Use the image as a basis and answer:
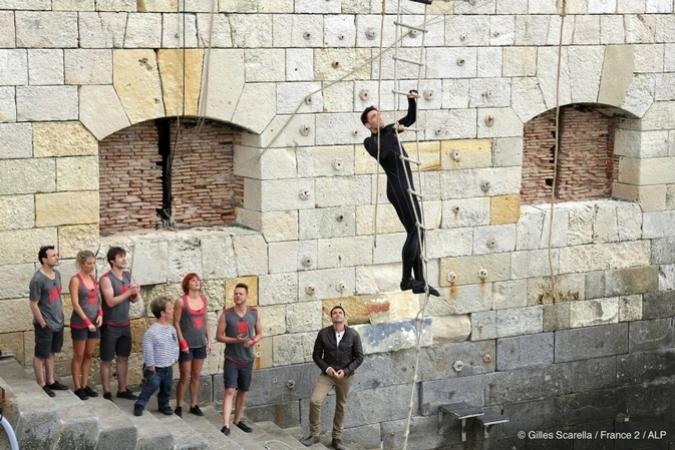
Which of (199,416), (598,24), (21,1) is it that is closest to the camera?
(21,1)

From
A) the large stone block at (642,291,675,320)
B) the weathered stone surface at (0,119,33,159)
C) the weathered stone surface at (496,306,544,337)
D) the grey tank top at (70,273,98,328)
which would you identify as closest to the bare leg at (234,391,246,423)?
the grey tank top at (70,273,98,328)

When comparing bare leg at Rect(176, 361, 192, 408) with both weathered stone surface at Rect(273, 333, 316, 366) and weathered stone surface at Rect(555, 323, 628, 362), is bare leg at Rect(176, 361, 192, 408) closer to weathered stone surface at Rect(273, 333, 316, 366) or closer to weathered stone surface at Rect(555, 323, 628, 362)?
weathered stone surface at Rect(273, 333, 316, 366)

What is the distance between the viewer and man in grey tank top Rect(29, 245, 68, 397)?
36.2ft

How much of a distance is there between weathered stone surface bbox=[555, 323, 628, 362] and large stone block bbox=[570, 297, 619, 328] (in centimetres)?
6

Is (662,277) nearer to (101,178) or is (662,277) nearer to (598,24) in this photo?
(598,24)

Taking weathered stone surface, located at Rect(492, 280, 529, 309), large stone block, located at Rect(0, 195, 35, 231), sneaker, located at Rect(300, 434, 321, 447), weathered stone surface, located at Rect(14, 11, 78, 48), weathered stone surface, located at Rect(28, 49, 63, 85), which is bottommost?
sneaker, located at Rect(300, 434, 321, 447)

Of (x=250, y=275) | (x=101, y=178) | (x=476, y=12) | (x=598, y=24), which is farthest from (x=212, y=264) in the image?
(x=598, y=24)

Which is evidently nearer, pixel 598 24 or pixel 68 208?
pixel 68 208

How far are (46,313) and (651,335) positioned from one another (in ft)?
22.9

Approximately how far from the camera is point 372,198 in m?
13.2

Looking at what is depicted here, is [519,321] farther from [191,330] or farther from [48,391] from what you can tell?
[48,391]

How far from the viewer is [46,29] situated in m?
11.5

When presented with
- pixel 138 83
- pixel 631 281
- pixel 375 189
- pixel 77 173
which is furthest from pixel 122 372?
pixel 631 281

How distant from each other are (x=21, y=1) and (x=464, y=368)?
5.71 metres
